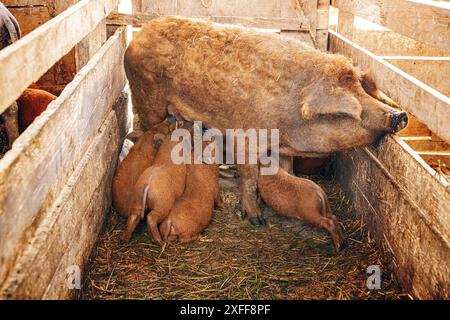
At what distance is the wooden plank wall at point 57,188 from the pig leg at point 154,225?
0.40 metres

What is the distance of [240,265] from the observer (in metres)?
3.98

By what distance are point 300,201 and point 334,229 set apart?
362mm

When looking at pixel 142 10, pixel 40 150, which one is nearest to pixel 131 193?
pixel 40 150

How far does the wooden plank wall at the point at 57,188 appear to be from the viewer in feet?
7.81

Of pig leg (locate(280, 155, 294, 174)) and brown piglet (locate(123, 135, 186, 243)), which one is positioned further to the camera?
pig leg (locate(280, 155, 294, 174))

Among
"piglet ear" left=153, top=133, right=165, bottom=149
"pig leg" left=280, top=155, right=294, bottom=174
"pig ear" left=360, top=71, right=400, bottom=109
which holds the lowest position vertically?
"pig leg" left=280, top=155, right=294, bottom=174

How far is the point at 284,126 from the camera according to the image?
15.1ft

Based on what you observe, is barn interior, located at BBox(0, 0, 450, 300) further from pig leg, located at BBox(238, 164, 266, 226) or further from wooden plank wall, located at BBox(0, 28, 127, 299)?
pig leg, located at BBox(238, 164, 266, 226)

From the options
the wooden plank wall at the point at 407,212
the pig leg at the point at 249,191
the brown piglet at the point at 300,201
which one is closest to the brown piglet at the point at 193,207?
the pig leg at the point at 249,191

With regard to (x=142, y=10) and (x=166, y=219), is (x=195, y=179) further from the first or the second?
(x=142, y=10)

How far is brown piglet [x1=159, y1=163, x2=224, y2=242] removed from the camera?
414cm

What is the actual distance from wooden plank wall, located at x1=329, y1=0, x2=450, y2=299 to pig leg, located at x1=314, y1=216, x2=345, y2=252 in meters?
0.28

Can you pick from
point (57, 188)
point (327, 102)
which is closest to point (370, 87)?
point (327, 102)

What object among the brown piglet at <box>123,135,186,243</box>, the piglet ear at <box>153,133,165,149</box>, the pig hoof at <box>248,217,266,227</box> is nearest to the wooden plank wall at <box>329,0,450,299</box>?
the pig hoof at <box>248,217,266,227</box>
